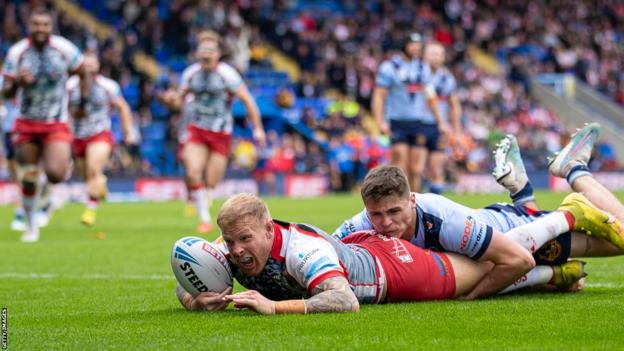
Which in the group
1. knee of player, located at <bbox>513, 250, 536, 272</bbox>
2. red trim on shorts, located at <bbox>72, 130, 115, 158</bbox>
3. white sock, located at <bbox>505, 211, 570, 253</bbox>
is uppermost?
white sock, located at <bbox>505, 211, 570, 253</bbox>

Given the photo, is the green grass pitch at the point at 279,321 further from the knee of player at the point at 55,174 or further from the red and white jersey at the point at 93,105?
the red and white jersey at the point at 93,105

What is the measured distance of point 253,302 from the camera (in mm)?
6016

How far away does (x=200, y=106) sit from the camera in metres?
15.8

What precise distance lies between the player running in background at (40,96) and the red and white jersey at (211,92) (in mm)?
2473

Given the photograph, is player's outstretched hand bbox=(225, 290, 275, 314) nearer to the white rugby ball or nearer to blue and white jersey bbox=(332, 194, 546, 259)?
the white rugby ball

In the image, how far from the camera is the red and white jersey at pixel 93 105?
17.5m

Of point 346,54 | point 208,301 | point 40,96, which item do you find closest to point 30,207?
point 40,96

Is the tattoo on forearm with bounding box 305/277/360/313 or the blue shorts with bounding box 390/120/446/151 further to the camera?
the blue shorts with bounding box 390/120/446/151

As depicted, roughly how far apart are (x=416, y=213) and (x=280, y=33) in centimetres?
3199

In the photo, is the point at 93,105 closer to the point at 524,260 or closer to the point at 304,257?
the point at 524,260

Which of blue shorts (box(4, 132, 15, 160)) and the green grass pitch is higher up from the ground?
the green grass pitch

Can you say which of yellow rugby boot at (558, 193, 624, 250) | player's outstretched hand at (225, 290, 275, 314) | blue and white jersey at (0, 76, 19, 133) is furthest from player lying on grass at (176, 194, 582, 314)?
blue and white jersey at (0, 76, 19, 133)

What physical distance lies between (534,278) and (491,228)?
730 millimetres

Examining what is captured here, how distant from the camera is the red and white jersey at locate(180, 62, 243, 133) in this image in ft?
51.4
